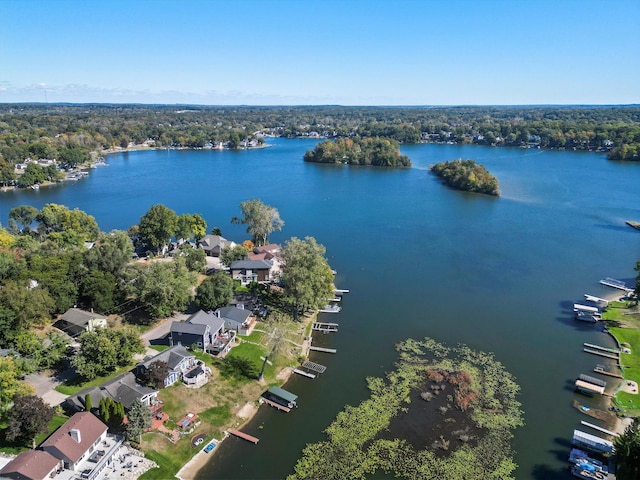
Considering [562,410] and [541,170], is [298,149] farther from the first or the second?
[562,410]

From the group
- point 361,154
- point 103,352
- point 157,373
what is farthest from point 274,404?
point 361,154

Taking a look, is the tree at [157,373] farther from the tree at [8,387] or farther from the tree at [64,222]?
the tree at [64,222]

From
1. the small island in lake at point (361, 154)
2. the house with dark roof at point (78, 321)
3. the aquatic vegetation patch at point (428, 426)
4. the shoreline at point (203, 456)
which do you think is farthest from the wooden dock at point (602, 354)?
the small island in lake at point (361, 154)

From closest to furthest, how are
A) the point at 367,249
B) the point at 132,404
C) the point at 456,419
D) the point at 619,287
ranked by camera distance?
the point at 132,404, the point at 456,419, the point at 619,287, the point at 367,249

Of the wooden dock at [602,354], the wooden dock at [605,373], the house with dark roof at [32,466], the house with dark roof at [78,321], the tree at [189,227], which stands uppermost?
the tree at [189,227]

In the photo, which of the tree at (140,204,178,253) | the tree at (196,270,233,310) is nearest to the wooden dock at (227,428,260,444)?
the tree at (196,270,233,310)

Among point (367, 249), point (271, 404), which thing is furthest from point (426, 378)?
point (367, 249)

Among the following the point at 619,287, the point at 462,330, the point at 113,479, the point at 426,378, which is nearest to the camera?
the point at 113,479
